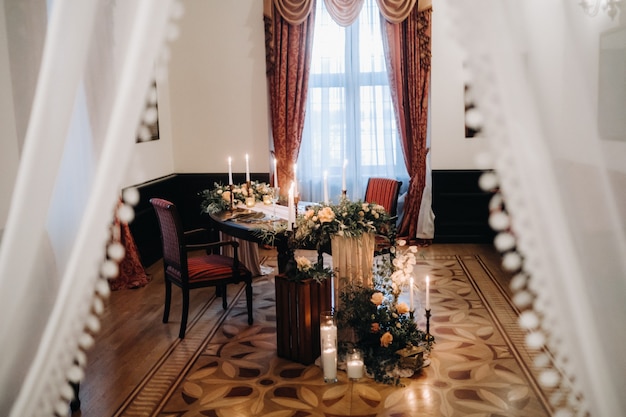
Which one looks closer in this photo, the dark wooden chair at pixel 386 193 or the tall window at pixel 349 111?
the dark wooden chair at pixel 386 193

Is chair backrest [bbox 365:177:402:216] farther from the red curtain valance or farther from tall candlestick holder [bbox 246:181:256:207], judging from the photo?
the red curtain valance

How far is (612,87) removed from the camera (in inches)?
50.1

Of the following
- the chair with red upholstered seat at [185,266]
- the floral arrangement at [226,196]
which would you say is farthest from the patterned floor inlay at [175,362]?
the floral arrangement at [226,196]

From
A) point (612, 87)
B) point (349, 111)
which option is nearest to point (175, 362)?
point (612, 87)

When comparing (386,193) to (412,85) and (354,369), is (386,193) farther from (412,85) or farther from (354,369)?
(354,369)

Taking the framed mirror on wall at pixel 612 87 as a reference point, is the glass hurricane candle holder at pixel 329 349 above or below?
below

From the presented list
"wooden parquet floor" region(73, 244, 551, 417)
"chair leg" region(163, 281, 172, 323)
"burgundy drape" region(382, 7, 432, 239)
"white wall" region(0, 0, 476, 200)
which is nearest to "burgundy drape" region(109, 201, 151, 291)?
"wooden parquet floor" region(73, 244, 551, 417)

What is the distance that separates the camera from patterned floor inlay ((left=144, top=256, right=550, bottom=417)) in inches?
126

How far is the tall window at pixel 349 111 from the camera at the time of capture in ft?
22.5

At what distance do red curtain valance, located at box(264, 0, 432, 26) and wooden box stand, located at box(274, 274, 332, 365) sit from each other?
3.76 metres

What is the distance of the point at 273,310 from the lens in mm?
4855

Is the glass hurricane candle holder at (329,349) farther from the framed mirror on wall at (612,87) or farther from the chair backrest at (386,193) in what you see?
the framed mirror on wall at (612,87)

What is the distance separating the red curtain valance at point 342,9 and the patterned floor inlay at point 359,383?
3.46 meters

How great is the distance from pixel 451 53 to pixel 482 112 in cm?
574
